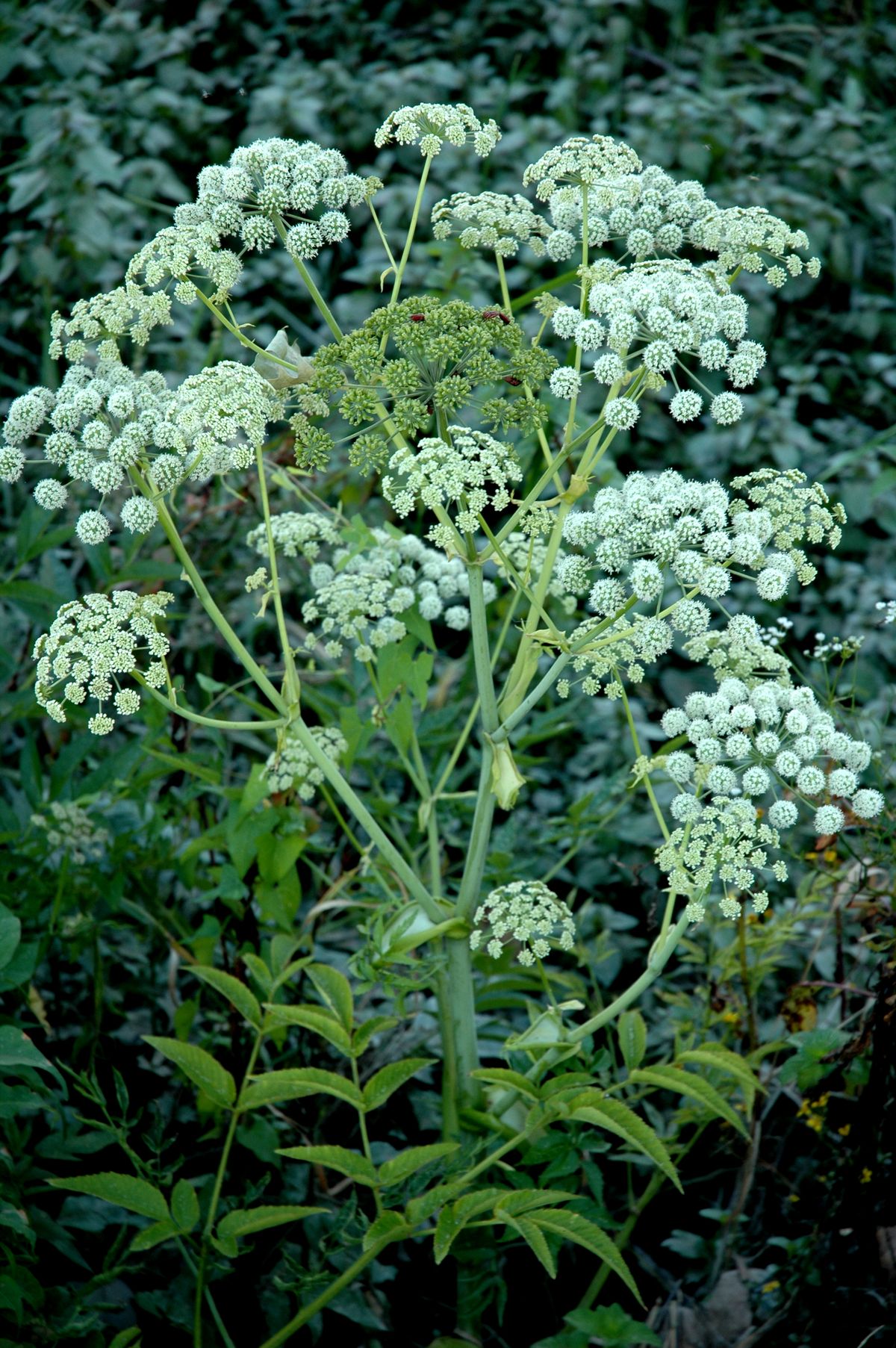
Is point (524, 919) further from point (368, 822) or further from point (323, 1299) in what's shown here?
point (323, 1299)

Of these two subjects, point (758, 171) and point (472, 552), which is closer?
point (472, 552)

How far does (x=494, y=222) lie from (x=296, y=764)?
31.5 inches

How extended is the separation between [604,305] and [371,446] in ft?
1.05

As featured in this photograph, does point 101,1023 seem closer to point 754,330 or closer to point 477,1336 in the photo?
point 477,1336

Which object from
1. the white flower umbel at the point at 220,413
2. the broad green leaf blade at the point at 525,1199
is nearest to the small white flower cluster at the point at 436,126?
the white flower umbel at the point at 220,413

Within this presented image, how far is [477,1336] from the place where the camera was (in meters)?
1.91

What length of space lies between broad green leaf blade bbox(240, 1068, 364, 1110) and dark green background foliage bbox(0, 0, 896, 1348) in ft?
0.38

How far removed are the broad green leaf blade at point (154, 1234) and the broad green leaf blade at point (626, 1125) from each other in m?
0.50

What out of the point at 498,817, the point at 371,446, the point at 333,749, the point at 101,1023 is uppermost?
the point at 371,446

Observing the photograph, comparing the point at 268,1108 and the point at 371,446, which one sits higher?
the point at 371,446

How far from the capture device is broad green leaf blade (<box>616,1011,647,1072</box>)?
5.81 ft

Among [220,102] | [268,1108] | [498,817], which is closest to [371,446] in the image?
[268,1108]

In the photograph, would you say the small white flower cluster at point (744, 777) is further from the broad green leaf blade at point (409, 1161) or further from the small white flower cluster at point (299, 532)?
the small white flower cluster at point (299, 532)

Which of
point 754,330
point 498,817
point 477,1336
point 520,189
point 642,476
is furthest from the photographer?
point 520,189
